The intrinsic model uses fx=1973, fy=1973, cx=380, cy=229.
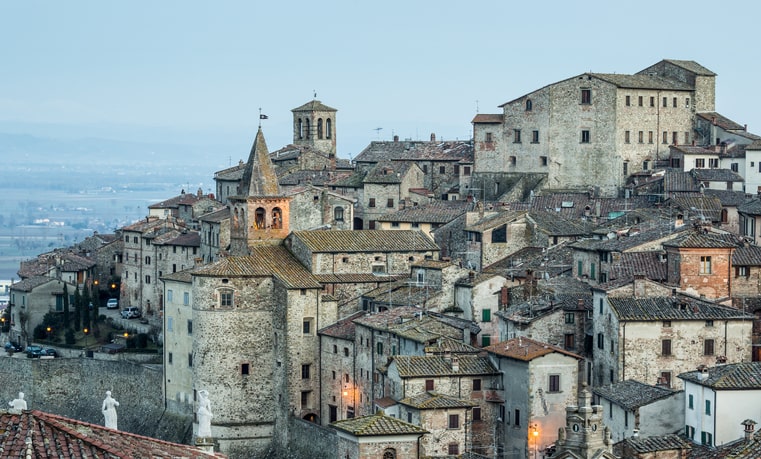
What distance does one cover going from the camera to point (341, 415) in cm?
7006

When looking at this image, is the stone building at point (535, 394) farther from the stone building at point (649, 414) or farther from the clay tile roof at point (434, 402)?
the stone building at point (649, 414)

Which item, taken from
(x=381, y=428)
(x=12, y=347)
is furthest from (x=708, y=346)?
(x=12, y=347)

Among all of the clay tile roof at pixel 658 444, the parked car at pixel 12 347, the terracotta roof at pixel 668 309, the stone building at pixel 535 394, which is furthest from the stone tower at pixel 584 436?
the parked car at pixel 12 347

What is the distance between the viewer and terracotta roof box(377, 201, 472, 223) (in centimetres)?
8875

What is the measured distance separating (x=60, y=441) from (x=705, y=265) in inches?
1677

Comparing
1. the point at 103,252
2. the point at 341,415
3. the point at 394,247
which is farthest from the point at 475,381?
the point at 103,252

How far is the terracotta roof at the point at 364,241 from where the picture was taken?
246 feet

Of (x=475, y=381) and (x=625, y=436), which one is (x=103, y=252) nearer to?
(x=475, y=381)

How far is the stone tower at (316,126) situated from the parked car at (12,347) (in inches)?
867

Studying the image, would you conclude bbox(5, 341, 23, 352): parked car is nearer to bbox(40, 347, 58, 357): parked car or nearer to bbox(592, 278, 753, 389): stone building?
bbox(40, 347, 58, 357): parked car

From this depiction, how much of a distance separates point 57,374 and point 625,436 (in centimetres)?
4026

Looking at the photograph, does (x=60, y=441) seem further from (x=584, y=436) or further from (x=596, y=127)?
(x=596, y=127)

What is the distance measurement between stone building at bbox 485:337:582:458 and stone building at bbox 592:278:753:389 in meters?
1.45

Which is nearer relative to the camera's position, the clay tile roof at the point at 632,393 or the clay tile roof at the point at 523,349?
the clay tile roof at the point at 632,393
